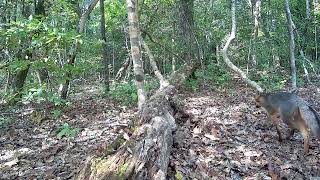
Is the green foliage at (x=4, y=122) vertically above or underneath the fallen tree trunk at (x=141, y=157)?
underneath

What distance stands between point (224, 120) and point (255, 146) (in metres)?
1.90

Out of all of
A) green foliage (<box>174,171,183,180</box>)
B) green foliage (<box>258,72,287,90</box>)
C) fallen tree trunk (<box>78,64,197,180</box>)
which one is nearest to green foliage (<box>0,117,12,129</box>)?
fallen tree trunk (<box>78,64,197,180</box>)

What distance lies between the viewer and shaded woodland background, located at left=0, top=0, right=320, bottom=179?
5.81 metres

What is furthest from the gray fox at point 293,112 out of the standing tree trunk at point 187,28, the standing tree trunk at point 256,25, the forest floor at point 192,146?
the standing tree trunk at point 256,25

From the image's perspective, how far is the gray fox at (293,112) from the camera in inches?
244

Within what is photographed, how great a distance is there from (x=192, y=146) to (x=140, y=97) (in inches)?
85.3

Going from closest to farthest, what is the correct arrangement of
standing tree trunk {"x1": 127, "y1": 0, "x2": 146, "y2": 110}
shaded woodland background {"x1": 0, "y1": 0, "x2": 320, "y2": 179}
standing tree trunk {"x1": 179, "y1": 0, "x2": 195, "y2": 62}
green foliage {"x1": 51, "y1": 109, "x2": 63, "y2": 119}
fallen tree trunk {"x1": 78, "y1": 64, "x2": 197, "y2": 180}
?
fallen tree trunk {"x1": 78, "y1": 64, "x2": 197, "y2": 180} → shaded woodland background {"x1": 0, "y1": 0, "x2": 320, "y2": 179} → standing tree trunk {"x1": 127, "y1": 0, "x2": 146, "y2": 110} → green foliage {"x1": 51, "y1": 109, "x2": 63, "y2": 119} → standing tree trunk {"x1": 179, "y1": 0, "x2": 195, "y2": 62}

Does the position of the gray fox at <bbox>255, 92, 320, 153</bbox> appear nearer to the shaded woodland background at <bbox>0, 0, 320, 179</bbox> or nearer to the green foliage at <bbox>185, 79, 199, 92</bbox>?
the shaded woodland background at <bbox>0, 0, 320, 179</bbox>

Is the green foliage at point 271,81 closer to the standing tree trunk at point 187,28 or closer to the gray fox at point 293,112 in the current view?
the standing tree trunk at point 187,28

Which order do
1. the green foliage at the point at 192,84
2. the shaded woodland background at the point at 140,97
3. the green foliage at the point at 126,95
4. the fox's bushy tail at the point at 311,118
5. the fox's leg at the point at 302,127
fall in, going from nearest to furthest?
the shaded woodland background at the point at 140,97 < the fox's bushy tail at the point at 311,118 < the fox's leg at the point at 302,127 < the green foliage at the point at 126,95 < the green foliage at the point at 192,84

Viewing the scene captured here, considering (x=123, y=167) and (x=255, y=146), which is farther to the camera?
(x=255, y=146)

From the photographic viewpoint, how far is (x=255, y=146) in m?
6.70

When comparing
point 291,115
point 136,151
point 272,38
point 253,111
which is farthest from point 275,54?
point 136,151

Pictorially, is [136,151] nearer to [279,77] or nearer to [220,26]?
[279,77]
